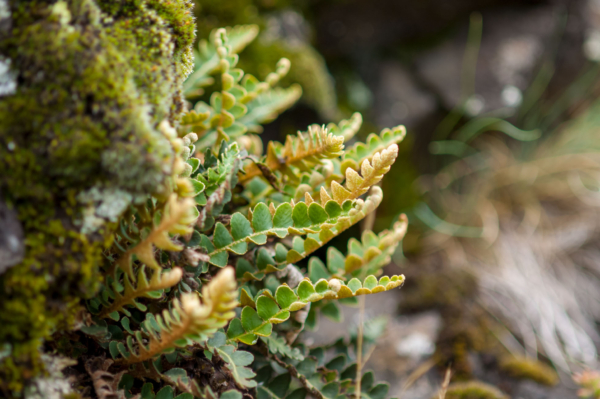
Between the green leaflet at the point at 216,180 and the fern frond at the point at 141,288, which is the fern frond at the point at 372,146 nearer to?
the green leaflet at the point at 216,180

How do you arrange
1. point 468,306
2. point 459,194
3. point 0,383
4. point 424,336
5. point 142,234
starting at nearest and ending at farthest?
1. point 0,383
2. point 142,234
3. point 424,336
4. point 468,306
5. point 459,194

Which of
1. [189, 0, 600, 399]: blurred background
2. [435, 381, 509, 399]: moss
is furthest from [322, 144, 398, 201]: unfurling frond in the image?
[189, 0, 600, 399]: blurred background

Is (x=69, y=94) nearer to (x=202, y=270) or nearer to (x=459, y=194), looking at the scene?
(x=202, y=270)

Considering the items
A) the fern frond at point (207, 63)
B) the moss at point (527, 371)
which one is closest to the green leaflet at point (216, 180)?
the fern frond at point (207, 63)

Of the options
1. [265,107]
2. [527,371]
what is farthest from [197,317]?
[527,371]

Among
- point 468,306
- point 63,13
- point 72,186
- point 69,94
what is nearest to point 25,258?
point 72,186

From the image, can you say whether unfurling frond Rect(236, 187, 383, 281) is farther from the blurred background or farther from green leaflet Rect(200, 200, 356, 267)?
the blurred background
